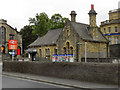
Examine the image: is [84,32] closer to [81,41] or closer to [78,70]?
[81,41]

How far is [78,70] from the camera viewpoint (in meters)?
15.2

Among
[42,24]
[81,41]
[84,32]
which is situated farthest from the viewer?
[42,24]

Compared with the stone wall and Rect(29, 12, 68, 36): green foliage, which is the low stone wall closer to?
the stone wall

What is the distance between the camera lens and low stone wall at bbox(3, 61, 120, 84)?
1288cm

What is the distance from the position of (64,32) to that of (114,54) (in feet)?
55.1

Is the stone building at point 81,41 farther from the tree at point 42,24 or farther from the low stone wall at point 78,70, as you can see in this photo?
the tree at point 42,24

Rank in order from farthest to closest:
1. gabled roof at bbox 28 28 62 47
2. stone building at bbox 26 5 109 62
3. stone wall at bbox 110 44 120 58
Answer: stone wall at bbox 110 44 120 58 → gabled roof at bbox 28 28 62 47 → stone building at bbox 26 5 109 62

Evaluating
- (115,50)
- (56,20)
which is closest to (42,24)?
(56,20)

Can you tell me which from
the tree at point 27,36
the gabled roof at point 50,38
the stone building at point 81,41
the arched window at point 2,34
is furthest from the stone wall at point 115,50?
the tree at point 27,36

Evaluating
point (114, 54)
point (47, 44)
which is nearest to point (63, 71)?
point (47, 44)

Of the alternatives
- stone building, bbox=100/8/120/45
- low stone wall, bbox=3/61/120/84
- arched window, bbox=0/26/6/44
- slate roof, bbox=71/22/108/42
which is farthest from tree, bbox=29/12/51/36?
low stone wall, bbox=3/61/120/84

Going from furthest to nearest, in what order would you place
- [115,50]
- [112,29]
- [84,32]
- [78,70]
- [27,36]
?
[27,36] → [112,29] → [115,50] → [84,32] → [78,70]

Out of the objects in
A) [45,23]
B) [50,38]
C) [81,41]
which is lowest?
[81,41]

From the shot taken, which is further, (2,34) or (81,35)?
(2,34)
